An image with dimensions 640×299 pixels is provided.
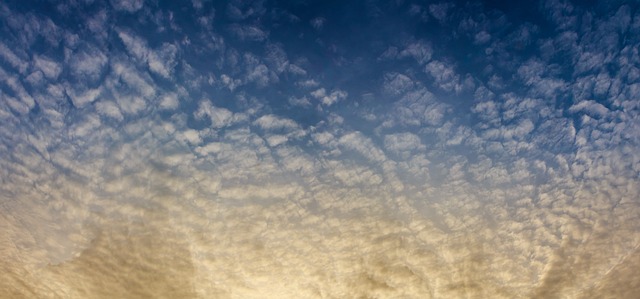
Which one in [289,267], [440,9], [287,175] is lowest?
[289,267]

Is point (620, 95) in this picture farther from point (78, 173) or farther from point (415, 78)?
point (78, 173)

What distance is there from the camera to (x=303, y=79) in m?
4.31

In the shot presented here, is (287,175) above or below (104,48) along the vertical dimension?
below

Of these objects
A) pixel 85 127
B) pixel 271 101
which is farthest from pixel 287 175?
pixel 85 127

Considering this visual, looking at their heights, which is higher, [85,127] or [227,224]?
[85,127]

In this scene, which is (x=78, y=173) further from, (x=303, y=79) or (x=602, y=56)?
(x=602, y=56)

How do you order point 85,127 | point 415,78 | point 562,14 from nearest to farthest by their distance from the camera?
point 562,14 → point 415,78 → point 85,127

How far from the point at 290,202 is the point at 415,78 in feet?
8.91

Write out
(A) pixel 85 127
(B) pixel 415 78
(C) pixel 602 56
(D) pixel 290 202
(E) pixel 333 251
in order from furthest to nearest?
(E) pixel 333 251 < (D) pixel 290 202 < (A) pixel 85 127 < (B) pixel 415 78 < (C) pixel 602 56

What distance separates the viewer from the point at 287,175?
5.40 m

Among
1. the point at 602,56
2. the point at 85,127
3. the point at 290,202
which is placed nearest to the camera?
the point at 602,56

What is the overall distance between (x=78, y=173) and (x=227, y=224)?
7.57ft

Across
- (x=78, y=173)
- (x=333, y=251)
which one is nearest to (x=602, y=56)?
(x=333, y=251)

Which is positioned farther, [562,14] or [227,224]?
[227,224]
